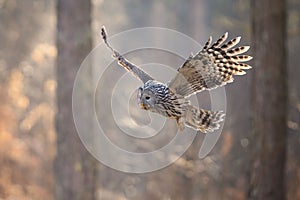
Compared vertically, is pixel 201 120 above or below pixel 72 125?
below

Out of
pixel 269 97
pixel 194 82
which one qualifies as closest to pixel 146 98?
pixel 194 82

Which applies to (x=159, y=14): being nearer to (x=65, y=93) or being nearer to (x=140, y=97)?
(x=65, y=93)

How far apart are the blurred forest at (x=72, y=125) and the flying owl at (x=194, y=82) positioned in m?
3.39

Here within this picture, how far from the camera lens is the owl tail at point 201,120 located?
2113 mm

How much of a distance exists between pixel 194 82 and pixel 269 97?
3.79 meters

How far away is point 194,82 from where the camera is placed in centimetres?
212

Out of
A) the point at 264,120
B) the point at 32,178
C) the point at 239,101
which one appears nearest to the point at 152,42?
the point at 239,101

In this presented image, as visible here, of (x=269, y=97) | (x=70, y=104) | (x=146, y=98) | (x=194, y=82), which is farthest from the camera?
(x=269, y=97)

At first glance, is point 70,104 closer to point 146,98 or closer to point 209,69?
point 209,69

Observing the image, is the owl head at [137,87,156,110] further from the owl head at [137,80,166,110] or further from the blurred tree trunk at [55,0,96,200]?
the blurred tree trunk at [55,0,96,200]

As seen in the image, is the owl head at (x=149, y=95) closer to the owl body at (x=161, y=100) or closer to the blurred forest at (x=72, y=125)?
the owl body at (x=161, y=100)

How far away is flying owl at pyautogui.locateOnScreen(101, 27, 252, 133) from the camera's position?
202 cm

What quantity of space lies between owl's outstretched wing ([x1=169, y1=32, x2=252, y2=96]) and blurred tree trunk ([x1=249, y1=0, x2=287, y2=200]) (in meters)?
3.59

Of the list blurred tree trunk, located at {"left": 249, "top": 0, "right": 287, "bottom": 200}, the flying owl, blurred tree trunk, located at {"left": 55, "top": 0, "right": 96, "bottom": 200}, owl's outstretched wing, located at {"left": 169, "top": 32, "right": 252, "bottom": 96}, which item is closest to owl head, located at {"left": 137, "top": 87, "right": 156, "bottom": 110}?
the flying owl
